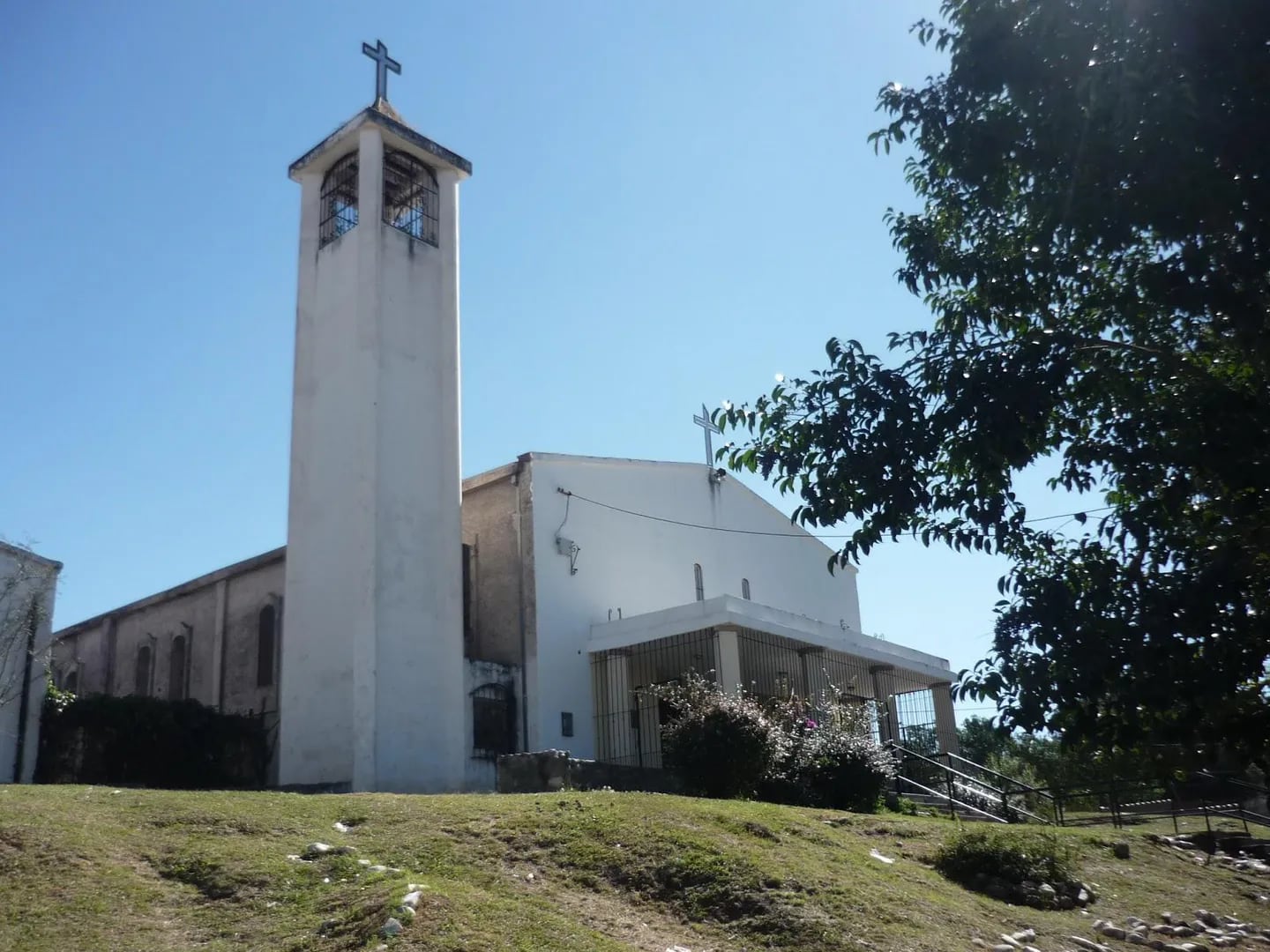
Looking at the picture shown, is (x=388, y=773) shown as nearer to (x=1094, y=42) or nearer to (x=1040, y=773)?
(x=1094, y=42)

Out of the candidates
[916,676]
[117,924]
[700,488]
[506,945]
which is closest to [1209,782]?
[916,676]

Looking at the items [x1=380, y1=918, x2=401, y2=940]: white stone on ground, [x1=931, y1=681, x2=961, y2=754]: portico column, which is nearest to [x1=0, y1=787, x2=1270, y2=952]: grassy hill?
[x1=380, y1=918, x2=401, y2=940]: white stone on ground

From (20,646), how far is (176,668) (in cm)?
948

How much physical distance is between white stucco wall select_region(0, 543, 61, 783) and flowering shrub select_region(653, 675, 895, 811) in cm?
983

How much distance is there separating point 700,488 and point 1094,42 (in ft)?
62.9

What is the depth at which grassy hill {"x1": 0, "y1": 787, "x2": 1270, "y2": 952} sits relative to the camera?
8.84 m

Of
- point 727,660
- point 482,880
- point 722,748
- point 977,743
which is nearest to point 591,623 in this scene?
point 727,660

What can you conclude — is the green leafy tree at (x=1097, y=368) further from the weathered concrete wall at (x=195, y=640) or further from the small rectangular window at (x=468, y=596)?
the weathered concrete wall at (x=195, y=640)

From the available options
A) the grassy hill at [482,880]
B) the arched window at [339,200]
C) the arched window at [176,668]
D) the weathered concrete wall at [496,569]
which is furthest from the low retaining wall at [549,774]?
the arched window at [176,668]

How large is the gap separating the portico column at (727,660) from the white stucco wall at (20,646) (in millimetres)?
10940

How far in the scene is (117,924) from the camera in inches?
346

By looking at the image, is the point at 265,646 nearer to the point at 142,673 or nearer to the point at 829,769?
the point at 142,673

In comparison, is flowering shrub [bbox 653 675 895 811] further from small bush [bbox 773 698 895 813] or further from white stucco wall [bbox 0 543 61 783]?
white stucco wall [bbox 0 543 61 783]

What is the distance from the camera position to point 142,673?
29469 mm
